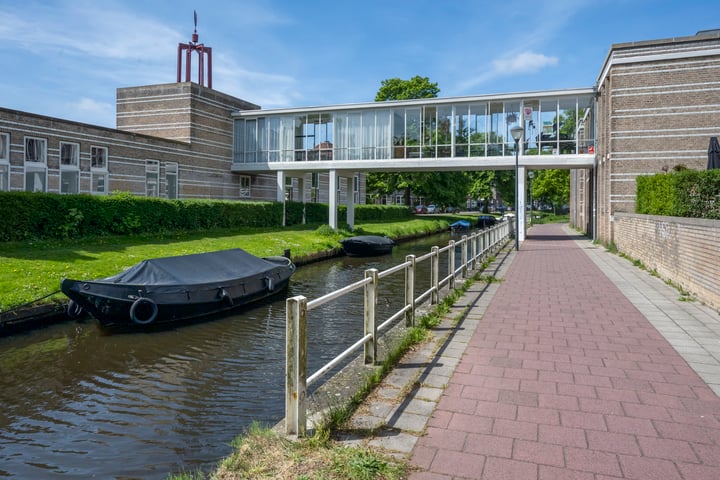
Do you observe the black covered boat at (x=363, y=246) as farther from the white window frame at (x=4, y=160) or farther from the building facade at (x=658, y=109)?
the white window frame at (x=4, y=160)

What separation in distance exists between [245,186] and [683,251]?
91.8 ft

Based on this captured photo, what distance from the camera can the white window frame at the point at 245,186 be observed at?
111ft

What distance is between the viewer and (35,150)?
68.7 feet

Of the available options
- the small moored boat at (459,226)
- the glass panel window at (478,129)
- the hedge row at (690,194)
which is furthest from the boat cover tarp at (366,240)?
the small moored boat at (459,226)

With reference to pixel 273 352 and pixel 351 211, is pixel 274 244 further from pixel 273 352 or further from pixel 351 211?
pixel 351 211

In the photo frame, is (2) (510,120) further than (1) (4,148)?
Yes

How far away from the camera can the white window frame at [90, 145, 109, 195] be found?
23328 mm

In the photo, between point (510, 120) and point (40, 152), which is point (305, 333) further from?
point (510, 120)

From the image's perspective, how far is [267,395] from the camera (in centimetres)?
592

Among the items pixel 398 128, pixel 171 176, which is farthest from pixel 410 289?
pixel 171 176

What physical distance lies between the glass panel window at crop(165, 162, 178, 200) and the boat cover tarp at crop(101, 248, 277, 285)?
17018 mm

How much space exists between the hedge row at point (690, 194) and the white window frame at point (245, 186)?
25.5 metres

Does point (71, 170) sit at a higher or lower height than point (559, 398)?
higher

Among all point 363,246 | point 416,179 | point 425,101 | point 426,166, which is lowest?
point 363,246
